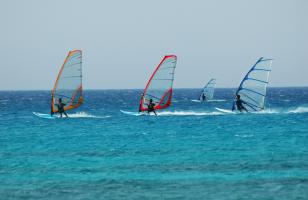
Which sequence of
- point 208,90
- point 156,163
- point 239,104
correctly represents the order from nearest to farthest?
1. point 156,163
2. point 239,104
3. point 208,90

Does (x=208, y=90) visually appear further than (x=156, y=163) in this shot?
Yes

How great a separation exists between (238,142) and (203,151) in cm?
465

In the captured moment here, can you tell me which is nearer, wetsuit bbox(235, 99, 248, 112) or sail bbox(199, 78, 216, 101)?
wetsuit bbox(235, 99, 248, 112)

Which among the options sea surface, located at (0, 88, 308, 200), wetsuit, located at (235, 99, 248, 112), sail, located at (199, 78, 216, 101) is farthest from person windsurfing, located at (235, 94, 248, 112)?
sail, located at (199, 78, 216, 101)

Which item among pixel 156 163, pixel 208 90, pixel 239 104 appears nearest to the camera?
pixel 156 163

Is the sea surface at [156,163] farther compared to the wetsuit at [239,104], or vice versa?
the wetsuit at [239,104]

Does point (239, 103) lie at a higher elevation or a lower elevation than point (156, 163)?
higher

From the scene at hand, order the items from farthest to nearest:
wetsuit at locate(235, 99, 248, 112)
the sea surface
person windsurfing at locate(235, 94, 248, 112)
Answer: wetsuit at locate(235, 99, 248, 112), person windsurfing at locate(235, 94, 248, 112), the sea surface

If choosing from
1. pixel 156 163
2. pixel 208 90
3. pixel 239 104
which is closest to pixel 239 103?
pixel 239 104

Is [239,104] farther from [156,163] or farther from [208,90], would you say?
[208,90]

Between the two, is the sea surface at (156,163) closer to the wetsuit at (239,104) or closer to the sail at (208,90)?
the wetsuit at (239,104)

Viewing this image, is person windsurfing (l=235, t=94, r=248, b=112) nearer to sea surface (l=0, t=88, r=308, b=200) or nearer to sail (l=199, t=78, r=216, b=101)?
sea surface (l=0, t=88, r=308, b=200)

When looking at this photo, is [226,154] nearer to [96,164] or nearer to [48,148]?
[96,164]

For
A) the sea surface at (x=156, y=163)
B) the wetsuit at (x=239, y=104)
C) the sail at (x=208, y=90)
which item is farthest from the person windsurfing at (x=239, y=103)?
the sail at (x=208, y=90)
